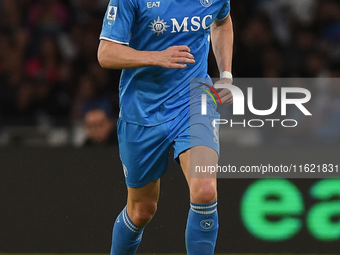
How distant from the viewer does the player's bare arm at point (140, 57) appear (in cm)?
330

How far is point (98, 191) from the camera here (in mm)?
5328

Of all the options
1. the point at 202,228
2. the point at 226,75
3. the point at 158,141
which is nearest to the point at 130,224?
the point at 158,141

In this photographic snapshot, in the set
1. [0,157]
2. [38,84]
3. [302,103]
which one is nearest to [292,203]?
[302,103]

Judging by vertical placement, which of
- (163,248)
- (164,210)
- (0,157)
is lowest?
(163,248)

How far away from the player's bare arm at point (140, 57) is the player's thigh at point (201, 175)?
1.65 ft

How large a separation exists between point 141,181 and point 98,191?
65.3 inches

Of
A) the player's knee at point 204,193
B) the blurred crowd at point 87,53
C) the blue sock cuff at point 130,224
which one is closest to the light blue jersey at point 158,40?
the player's knee at point 204,193

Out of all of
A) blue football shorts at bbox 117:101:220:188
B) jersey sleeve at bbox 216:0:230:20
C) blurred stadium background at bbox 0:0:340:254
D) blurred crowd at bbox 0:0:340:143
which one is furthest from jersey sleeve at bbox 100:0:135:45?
blurred crowd at bbox 0:0:340:143

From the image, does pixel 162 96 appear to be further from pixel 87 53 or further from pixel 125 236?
pixel 87 53

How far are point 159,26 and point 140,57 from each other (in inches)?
10.8

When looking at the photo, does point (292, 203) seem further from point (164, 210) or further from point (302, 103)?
point (302, 103)

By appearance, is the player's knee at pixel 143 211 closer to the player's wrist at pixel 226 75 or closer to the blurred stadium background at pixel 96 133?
the player's wrist at pixel 226 75

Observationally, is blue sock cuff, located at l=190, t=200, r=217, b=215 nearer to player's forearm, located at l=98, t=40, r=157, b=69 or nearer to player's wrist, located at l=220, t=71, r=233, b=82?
player's forearm, located at l=98, t=40, r=157, b=69

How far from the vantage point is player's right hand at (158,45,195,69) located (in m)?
3.29
